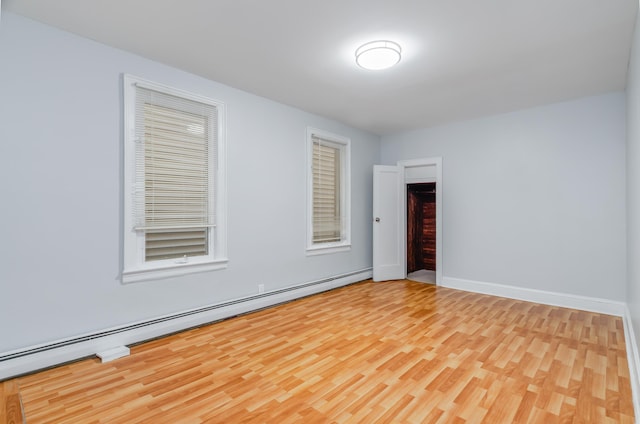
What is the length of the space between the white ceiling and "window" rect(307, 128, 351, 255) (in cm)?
112

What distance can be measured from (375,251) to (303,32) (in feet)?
13.2

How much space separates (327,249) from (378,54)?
308 cm

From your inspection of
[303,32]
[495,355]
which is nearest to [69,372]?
[303,32]

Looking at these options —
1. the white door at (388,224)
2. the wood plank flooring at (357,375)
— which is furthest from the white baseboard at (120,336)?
the white door at (388,224)

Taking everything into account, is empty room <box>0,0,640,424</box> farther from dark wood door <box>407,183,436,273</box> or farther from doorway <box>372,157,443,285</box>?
dark wood door <box>407,183,436,273</box>

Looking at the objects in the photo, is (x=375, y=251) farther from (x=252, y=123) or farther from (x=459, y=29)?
(x=459, y=29)

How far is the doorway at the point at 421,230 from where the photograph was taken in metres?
6.84

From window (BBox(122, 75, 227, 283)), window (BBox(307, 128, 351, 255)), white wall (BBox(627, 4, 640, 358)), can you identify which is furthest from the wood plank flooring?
window (BBox(307, 128, 351, 255))

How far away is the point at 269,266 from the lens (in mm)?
4297

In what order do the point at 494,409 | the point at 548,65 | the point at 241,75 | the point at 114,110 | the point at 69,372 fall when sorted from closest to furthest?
the point at 494,409
the point at 69,372
the point at 114,110
the point at 548,65
the point at 241,75

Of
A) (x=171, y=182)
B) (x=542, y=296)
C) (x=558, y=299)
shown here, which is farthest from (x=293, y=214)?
(x=558, y=299)

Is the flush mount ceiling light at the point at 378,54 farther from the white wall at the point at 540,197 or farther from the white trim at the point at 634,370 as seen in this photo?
the white trim at the point at 634,370

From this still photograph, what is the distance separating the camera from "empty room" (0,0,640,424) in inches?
91.7

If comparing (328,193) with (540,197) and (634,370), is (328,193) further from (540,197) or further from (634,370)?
(634,370)
